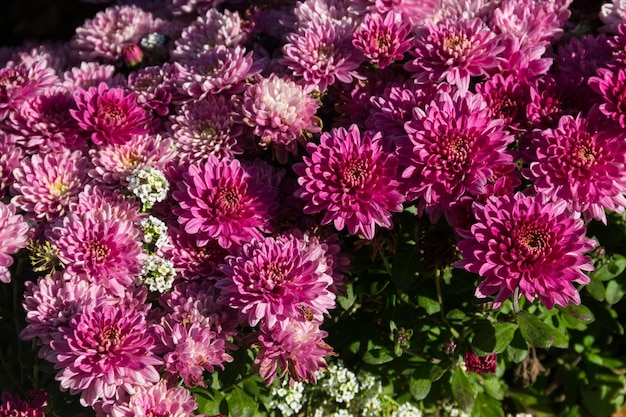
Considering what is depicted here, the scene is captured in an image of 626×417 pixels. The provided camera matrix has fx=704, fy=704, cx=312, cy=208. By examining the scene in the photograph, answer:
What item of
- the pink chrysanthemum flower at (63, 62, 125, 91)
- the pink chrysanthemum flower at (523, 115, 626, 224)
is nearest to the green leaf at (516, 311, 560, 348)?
the pink chrysanthemum flower at (523, 115, 626, 224)

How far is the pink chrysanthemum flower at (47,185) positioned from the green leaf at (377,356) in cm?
99

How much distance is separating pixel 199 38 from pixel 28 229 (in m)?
0.94

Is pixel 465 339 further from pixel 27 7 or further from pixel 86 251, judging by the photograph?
pixel 27 7

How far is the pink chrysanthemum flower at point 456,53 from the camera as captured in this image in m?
1.99

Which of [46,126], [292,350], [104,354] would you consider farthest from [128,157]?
[292,350]

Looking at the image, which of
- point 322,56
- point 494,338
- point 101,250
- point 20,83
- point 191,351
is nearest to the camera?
point 191,351

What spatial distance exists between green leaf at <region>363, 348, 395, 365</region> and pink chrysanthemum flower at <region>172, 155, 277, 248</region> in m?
0.51

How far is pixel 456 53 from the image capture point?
197 centimetres

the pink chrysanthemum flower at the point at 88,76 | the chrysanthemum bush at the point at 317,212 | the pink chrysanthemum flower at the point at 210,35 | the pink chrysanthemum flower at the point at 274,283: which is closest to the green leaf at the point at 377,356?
the chrysanthemum bush at the point at 317,212

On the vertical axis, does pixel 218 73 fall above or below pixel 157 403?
above

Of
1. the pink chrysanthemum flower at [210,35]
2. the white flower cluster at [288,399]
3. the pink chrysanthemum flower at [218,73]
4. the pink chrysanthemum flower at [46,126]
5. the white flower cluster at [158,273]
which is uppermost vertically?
the pink chrysanthemum flower at [218,73]

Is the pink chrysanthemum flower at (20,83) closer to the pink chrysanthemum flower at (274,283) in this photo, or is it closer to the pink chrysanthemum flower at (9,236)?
Answer: the pink chrysanthemum flower at (9,236)

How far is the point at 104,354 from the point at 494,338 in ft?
3.51

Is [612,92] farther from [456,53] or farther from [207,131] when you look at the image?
[207,131]
